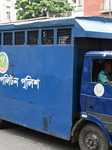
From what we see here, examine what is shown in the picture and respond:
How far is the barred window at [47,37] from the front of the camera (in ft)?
18.5

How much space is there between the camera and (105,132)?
4.69 metres

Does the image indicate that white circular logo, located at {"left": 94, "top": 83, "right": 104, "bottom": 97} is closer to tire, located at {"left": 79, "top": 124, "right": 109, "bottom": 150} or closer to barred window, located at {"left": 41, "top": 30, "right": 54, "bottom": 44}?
tire, located at {"left": 79, "top": 124, "right": 109, "bottom": 150}

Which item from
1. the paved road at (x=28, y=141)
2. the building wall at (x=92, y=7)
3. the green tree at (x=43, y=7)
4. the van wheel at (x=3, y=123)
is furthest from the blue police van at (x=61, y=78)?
the building wall at (x=92, y=7)

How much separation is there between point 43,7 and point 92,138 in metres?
24.5

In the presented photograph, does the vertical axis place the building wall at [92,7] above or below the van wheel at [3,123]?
above

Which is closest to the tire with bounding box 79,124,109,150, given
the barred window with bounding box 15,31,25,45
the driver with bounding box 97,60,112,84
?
the driver with bounding box 97,60,112,84

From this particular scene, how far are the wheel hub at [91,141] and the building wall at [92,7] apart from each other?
22.6m

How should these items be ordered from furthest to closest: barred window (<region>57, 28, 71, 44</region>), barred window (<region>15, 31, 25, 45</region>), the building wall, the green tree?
the green tree, the building wall, barred window (<region>15, 31, 25, 45</region>), barred window (<region>57, 28, 71, 44</region>)

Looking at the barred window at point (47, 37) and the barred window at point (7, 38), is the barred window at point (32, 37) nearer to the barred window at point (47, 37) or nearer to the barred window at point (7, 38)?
the barred window at point (47, 37)

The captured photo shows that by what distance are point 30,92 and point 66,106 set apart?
1.17 m

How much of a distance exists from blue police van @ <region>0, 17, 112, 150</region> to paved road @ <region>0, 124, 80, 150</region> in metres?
0.44

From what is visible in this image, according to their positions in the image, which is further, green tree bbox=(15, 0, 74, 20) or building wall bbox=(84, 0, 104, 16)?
green tree bbox=(15, 0, 74, 20)

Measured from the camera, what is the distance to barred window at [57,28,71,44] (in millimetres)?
5273

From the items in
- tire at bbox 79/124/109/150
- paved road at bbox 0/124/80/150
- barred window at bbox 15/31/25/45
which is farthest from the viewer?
barred window at bbox 15/31/25/45
